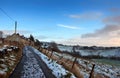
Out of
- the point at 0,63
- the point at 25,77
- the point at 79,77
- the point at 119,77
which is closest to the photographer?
the point at 25,77

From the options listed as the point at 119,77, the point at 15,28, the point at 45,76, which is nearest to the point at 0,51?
the point at 45,76

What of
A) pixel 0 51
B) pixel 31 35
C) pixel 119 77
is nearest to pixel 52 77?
pixel 0 51

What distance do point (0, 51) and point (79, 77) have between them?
9816 millimetres

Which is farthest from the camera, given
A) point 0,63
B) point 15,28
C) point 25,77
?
point 15,28

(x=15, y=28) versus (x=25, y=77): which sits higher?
(x=15, y=28)

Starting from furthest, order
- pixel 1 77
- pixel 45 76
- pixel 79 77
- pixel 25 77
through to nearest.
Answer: pixel 79 77 < pixel 45 76 < pixel 25 77 < pixel 1 77

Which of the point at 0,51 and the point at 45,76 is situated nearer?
the point at 45,76

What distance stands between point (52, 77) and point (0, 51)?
31.7ft

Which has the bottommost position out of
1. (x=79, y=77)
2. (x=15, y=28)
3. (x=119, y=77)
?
(x=119, y=77)

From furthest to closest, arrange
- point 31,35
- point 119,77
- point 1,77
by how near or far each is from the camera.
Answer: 1. point 31,35
2. point 119,77
3. point 1,77

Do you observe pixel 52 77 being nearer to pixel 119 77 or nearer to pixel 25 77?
pixel 25 77

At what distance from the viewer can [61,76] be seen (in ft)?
59.5

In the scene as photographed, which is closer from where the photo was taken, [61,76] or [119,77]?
[61,76]

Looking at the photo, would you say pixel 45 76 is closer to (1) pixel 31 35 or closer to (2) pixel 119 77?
(2) pixel 119 77
